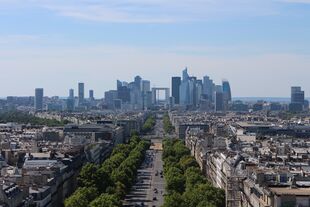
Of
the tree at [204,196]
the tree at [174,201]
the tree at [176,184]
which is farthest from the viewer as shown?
the tree at [176,184]

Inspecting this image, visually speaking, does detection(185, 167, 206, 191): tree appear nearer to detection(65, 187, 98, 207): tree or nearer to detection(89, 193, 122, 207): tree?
detection(65, 187, 98, 207): tree

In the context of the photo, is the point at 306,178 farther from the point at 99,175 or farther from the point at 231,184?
the point at 99,175

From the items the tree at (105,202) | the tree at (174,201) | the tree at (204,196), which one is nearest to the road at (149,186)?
the tree at (204,196)

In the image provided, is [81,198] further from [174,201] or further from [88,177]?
[88,177]

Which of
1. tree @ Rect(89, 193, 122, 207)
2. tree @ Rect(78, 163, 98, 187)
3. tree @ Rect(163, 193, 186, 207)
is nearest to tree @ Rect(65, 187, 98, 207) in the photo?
tree @ Rect(89, 193, 122, 207)

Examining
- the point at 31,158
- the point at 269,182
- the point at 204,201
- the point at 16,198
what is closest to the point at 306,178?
the point at 269,182

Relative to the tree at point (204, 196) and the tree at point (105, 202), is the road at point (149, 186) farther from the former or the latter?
the tree at point (105, 202)
